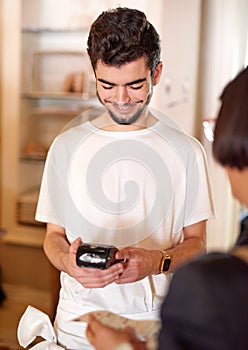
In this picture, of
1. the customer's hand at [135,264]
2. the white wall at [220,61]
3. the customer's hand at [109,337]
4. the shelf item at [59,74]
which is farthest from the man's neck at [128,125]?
the shelf item at [59,74]

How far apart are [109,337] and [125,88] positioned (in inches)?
21.9

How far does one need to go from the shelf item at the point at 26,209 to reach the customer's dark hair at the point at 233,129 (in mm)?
2494

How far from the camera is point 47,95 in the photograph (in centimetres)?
318

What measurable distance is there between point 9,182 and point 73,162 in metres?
2.04

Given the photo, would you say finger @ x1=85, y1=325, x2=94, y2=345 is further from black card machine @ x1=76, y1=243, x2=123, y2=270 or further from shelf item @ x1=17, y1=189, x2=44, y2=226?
shelf item @ x1=17, y1=189, x2=44, y2=226

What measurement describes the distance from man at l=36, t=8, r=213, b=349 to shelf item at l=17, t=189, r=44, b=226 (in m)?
1.93

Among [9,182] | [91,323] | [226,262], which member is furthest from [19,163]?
[226,262]

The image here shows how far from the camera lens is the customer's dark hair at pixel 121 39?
1.13 meters

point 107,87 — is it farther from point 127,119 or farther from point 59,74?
point 59,74

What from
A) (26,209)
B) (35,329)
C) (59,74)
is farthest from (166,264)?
(59,74)

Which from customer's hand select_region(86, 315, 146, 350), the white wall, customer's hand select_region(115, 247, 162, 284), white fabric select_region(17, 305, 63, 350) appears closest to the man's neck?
customer's hand select_region(115, 247, 162, 284)

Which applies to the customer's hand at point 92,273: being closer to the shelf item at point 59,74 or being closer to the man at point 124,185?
the man at point 124,185

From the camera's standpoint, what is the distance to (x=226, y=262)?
0.61 m

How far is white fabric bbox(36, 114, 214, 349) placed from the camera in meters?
1.17
